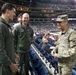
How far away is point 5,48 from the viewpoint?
281 centimetres

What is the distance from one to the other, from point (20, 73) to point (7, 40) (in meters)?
1.01

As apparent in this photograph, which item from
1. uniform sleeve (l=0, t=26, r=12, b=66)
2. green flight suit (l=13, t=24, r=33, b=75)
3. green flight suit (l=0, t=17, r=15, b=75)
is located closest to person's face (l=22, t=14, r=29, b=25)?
green flight suit (l=13, t=24, r=33, b=75)

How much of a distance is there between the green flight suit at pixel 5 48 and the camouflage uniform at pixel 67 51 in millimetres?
692

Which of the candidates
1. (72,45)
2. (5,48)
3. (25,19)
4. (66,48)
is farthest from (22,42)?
(72,45)

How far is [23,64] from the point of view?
13.5 feet

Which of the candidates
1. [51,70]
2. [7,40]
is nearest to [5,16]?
[7,40]

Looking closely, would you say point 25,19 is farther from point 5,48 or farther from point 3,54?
point 3,54

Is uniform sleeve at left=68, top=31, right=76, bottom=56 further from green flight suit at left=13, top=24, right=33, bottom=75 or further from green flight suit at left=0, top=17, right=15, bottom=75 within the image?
green flight suit at left=13, top=24, right=33, bottom=75

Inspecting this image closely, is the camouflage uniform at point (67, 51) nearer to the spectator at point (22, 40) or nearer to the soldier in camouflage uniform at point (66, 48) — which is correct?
the soldier in camouflage uniform at point (66, 48)

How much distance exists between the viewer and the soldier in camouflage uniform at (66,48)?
2734mm

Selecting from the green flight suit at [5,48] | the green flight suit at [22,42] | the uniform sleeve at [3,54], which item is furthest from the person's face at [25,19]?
the uniform sleeve at [3,54]

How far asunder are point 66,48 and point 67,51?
8cm

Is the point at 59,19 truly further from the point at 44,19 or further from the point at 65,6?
the point at 65,6

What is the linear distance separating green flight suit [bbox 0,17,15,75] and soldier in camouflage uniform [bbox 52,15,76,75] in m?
0.68
